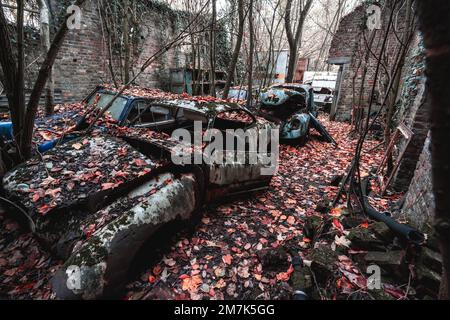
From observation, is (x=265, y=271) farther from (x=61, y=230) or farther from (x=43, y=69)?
(x=43, y=69)

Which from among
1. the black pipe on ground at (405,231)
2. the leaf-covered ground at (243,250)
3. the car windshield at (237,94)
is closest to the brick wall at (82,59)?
the car windshield at (237,94)

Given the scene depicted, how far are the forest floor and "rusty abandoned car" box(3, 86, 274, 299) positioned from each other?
299 mm

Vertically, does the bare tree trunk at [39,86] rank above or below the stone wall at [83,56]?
below

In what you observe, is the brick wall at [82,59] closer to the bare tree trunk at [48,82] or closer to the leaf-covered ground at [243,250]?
the bare tree trunk at [48,82]

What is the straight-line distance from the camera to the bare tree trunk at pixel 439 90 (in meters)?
0.68

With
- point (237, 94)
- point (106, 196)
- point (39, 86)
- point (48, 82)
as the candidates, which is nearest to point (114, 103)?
point (39, 86)

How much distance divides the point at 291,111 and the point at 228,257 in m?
5.37

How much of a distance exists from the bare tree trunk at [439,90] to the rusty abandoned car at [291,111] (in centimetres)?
588

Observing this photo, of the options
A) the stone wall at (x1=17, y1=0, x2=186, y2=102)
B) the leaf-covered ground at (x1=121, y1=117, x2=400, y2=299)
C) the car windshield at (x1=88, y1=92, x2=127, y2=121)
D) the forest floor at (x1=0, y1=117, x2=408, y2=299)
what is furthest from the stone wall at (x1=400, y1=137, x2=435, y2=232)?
the stone wall at (x1=17, y1=0, x2=186, y2=102)

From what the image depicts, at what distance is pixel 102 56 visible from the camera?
917cm

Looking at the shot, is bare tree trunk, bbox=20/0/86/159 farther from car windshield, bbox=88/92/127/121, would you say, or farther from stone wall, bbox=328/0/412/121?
stone wall, bbox=328/0/412/121

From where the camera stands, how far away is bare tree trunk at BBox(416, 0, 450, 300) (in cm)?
68

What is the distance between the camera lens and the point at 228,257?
110 inches

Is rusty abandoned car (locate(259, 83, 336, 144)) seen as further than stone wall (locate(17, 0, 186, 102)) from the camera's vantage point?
No
